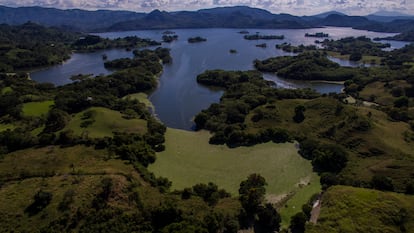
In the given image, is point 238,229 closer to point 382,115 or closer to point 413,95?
point 382,115

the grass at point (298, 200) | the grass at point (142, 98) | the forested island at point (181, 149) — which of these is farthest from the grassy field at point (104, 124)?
the grass at point (298, 200)

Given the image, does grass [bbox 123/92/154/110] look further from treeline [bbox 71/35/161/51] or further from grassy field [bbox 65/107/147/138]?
treeline [bbox 71/35/161/51]

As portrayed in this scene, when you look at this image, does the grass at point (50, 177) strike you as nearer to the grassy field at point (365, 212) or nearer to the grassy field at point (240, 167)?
the grassy field at point (240, 167)

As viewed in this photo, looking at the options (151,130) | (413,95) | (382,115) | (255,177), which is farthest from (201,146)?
(413,95)

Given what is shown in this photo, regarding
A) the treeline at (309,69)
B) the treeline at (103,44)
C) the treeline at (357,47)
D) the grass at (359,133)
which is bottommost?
the grass at (359,133)

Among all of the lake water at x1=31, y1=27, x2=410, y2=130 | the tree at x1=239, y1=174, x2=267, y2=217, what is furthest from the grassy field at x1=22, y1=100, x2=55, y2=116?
the tree at x1=239, y1=174, x2=267, y2=217

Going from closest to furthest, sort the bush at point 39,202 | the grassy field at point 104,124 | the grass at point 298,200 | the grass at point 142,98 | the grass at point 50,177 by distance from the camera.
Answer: the grass at point 50,177, the bush at point 39,202, the grass at point 298,200, the grassy field at point 104,124, the grass at point 142,98
